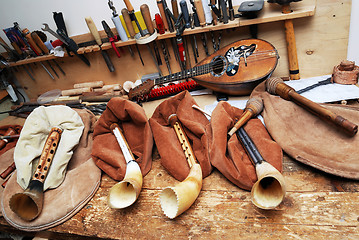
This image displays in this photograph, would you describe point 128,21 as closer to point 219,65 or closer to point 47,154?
point 219,65

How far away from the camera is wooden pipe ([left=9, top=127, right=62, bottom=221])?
1.38 metres

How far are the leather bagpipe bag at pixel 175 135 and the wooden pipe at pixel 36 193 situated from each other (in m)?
0.71

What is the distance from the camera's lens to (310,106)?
1.45 metres

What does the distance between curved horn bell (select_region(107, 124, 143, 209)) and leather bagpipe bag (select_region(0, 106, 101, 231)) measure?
30 centimetres

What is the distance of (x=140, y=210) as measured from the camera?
4.53 ft

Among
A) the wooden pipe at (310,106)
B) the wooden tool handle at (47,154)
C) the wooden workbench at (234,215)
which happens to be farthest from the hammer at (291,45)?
the wooden tool handle at (47,154)

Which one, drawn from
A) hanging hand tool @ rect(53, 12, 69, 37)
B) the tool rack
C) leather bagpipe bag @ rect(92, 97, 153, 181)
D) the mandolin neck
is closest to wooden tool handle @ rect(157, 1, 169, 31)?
the tool rack

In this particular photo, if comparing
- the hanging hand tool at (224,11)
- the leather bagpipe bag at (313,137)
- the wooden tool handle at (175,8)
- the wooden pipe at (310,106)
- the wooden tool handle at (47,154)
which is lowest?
the leather bagpipe bag at (313,137)

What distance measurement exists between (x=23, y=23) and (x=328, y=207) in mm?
3353

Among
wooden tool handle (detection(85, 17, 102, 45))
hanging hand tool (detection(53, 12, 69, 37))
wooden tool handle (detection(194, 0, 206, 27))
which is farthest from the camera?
hanging hand tool (detection(53, 12, 69, 37))

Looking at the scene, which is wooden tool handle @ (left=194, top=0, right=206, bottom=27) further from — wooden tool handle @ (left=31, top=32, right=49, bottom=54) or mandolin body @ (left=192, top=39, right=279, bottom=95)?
wooden tool handle @ (left=31, top=32, right=49, bottom=54)

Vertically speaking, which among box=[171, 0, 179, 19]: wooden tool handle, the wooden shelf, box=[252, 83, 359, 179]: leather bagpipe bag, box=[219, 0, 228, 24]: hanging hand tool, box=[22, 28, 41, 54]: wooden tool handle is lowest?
box=[252, 83, 359, 179]: leather bagpipe bag

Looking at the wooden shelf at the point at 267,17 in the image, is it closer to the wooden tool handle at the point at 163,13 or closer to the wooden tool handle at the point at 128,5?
the wooden tool handle at the point at 163,13

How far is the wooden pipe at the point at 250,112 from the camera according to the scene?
1.58 metres
